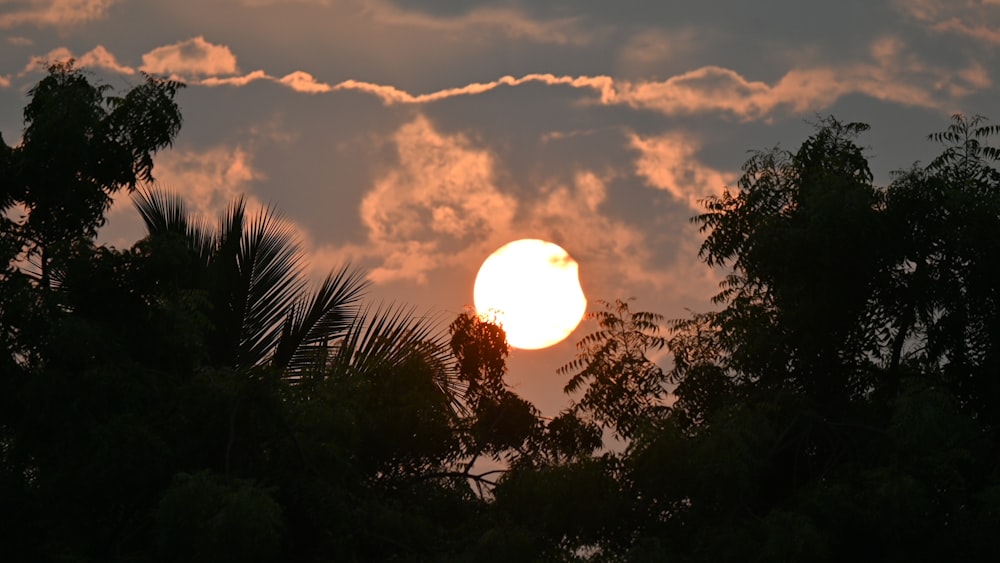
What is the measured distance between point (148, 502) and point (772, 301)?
7.76m

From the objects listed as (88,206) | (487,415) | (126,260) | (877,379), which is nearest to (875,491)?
(877,379)

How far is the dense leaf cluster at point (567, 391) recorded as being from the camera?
13.1m

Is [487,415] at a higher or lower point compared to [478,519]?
higher

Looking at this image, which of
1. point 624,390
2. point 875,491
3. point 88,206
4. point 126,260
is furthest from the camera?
point 624,390

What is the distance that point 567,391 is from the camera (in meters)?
17.6

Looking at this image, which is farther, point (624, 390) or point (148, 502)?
point (624, 390)

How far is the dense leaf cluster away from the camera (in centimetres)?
1312

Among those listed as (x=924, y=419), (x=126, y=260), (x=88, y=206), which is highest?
(x=88, y=206)

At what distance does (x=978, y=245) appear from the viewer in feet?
48.3

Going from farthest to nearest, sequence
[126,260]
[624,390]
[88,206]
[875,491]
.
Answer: [624,390] → [88,206] → [126,260] → [875,491]

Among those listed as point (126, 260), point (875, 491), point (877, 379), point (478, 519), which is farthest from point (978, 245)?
point (126, 260)

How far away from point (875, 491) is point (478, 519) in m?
4.87

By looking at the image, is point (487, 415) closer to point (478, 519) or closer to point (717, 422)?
point (478, 519)

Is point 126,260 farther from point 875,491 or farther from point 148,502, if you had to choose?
point 875,491
